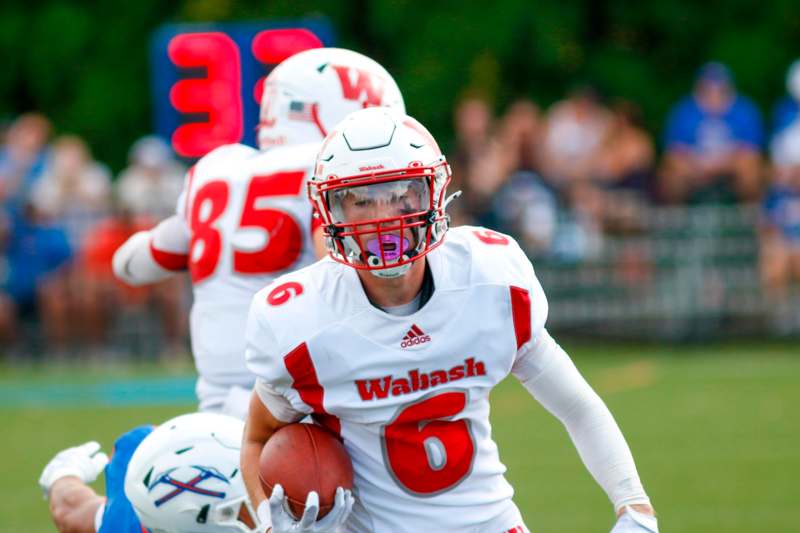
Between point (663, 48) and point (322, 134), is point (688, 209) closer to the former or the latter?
point (663, 48)

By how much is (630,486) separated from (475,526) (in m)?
0.40

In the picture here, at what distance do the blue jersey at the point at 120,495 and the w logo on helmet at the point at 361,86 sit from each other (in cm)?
124

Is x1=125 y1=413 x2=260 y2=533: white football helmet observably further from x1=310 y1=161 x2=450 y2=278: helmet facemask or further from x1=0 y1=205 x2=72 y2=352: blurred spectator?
x1=0 y1=205 x2=72 y2=352: blurred spectator

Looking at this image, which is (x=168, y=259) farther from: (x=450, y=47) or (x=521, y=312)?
(x=450, y=47)

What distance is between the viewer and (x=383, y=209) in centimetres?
A: 380

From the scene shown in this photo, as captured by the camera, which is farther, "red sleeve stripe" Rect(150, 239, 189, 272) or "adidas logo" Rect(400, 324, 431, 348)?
"red sleeve stripe" Rect(150, 239, 189, 272)

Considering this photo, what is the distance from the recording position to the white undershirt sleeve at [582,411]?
395 cm

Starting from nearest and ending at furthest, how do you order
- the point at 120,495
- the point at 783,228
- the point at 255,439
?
the point at 255,439 → the point at 120,495 → the point at 783,228

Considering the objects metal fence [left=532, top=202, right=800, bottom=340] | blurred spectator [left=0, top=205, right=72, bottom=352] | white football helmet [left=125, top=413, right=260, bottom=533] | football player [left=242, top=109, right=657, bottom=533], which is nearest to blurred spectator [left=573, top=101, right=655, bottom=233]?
metal fence [left=532, top=202, right=800, bottom=340]

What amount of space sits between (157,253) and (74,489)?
0.86m

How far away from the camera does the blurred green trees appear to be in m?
16.3

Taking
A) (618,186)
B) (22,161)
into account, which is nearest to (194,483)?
(618,186)

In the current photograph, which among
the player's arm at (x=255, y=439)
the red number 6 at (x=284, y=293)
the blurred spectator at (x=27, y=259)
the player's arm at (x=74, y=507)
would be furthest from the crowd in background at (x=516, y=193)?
the red number 6 at (x=284, y=293)

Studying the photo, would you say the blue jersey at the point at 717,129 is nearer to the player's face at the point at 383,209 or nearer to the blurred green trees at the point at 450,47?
the blurred green trees at the point at 450,47
